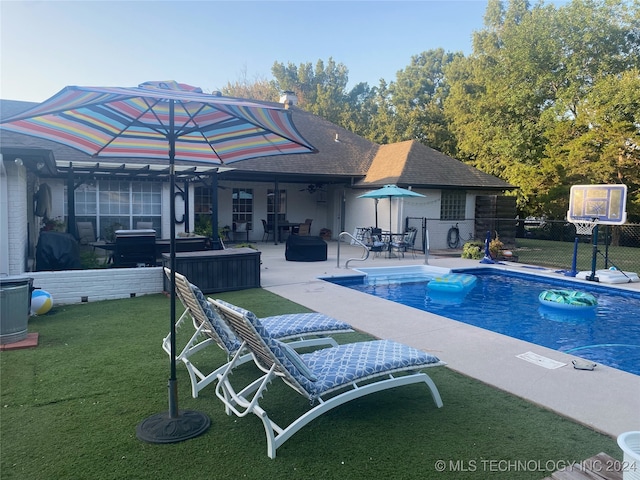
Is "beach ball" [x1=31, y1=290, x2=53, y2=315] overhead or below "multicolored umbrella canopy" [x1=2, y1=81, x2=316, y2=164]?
below

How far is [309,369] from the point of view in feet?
11.3

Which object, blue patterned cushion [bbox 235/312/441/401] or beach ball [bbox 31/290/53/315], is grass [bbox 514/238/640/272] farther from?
beach ball [bbox 31/290/53/315]

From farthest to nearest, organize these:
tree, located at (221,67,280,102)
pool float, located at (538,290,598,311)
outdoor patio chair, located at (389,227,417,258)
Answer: tree, located at (221,67,280,102) → outdoor patio chair, located at (389,227,417,258) → pool float, located at (538,290,598,311)

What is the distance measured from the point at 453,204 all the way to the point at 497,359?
14080mm

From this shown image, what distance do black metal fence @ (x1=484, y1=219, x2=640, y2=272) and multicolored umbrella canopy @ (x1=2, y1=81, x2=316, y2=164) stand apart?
898 cm

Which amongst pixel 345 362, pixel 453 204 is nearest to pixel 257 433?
pixel 345 362

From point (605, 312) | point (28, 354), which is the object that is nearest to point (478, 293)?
point (605, 312)

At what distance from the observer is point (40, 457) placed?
2.98 metres

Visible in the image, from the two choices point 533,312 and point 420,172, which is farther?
point 420,172

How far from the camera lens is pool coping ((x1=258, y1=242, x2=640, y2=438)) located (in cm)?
378

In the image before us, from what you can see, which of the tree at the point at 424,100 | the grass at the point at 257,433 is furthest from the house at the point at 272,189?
the tree at the point at 424,100

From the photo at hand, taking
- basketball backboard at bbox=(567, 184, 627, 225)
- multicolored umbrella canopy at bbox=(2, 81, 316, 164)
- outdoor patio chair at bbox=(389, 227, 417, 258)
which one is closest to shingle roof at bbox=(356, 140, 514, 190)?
outdoor patio chair at bbox=(389, 227, 417, 258)

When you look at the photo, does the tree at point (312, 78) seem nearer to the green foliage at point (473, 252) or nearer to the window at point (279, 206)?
the window at point (279, 206)

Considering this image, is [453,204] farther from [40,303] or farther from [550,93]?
[40,303]
